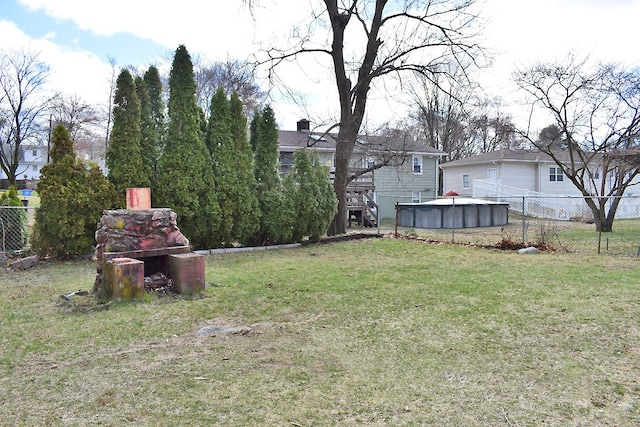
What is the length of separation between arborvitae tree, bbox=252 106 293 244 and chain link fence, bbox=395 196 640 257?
361 centimetres

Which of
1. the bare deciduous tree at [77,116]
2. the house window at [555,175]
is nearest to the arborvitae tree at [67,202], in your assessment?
the bare deciduous tree at [77,116]

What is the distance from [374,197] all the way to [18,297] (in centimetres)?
1877

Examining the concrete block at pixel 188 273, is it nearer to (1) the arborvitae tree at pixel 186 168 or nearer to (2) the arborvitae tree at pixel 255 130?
(1) the arborvitae tree at pixel 186 168

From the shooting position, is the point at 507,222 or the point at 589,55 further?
the point at 507,222

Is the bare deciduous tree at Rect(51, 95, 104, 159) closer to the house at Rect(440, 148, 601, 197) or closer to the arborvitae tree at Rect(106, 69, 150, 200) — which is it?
the arborvitae tree at Rect(106, 69, 150, 200)

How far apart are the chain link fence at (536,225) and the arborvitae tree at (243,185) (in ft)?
14.1

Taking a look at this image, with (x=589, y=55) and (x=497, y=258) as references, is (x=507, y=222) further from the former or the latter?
(x=497, y=258)

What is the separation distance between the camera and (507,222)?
65.6ft

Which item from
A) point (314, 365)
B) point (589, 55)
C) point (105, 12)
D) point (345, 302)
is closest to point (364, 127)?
point (589, 55)

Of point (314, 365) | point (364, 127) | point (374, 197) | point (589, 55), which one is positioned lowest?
point (314, 365)

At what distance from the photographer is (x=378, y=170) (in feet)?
77.8

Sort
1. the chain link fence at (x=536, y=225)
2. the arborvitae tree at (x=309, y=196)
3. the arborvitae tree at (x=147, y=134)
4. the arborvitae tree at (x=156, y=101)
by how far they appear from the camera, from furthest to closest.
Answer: the arborvitae tree at (x=309, y=196), the chain link fence at (x=536, y=225), the arborvitae tree at (x=156, y=101), the arborvitae tree at (x=147, y=134)

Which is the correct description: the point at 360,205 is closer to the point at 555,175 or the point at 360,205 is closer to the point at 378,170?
the point at 378,170

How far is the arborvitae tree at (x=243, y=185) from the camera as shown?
32.9 ft
